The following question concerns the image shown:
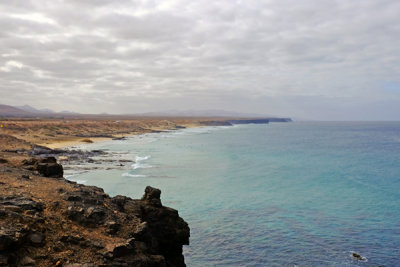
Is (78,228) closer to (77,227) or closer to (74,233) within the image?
(77,227)

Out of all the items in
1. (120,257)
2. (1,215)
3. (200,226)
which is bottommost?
(200,226)

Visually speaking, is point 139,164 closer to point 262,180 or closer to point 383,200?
point 262,180

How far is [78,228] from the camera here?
40.2ft

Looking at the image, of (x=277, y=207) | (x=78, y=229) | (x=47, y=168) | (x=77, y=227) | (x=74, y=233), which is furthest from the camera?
(x=277, y=207)

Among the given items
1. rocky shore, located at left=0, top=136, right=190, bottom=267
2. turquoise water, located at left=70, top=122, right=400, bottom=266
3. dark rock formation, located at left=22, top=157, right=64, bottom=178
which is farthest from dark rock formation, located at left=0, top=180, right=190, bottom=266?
turquoise water, located at left=70, top=122, right=400, bottom=266

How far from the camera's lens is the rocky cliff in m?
10.5

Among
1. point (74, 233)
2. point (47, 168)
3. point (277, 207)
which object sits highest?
point (47, 168)

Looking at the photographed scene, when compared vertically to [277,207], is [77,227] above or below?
above

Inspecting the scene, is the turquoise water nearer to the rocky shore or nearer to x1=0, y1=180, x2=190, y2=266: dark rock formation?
the rocky shore

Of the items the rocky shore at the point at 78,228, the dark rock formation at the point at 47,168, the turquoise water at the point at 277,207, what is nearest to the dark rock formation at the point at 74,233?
the rocky shore at the point at 78,228

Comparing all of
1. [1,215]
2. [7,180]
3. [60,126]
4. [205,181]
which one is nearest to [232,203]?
[205,181]

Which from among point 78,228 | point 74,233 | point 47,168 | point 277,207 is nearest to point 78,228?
point 78,228

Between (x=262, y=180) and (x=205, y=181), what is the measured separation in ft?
26.6

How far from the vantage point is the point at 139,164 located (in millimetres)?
54750
